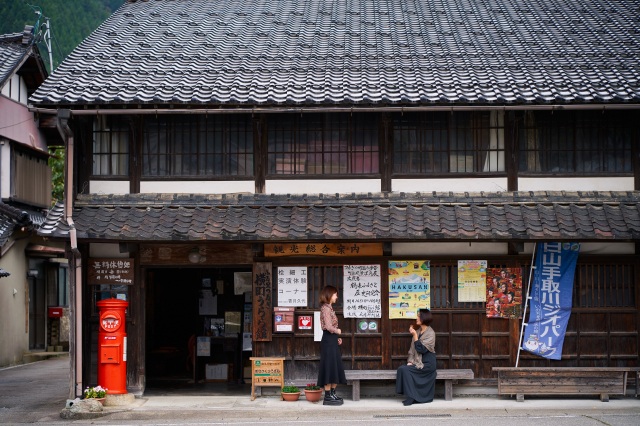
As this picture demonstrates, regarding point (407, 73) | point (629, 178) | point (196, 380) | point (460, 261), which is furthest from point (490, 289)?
point (196, 380)

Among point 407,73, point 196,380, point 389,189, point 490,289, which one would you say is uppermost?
point 407,73

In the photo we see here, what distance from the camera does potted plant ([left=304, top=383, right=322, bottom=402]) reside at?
15125 mm

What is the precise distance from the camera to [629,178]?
51.9 feet

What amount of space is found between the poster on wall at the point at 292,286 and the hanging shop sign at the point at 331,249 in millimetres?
330

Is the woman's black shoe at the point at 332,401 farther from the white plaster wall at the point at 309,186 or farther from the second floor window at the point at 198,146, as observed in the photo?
the second floor window at the point at 198,146

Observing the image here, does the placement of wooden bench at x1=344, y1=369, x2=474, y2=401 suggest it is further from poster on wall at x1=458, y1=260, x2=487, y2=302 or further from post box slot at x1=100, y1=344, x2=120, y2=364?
post box slot at x1=100, y1=344, x2=120, y2=364

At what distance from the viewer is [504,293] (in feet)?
51.5

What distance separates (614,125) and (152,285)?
11540 millimetres

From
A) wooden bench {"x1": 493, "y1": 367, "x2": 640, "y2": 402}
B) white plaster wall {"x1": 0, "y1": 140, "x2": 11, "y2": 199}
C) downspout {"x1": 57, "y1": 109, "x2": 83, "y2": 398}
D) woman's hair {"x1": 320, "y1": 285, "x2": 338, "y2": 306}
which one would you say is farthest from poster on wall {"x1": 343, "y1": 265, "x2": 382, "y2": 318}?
white plaster wall {"x1": 0, "y1": 140, "x2": 11, "y2": 199}

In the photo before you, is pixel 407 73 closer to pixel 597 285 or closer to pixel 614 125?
pixel 614 125

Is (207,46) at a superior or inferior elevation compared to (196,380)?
superior

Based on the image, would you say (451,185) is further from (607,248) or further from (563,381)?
(563,381)

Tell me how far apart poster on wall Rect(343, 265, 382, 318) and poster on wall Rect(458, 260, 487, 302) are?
1.58m

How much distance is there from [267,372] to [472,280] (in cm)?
429
